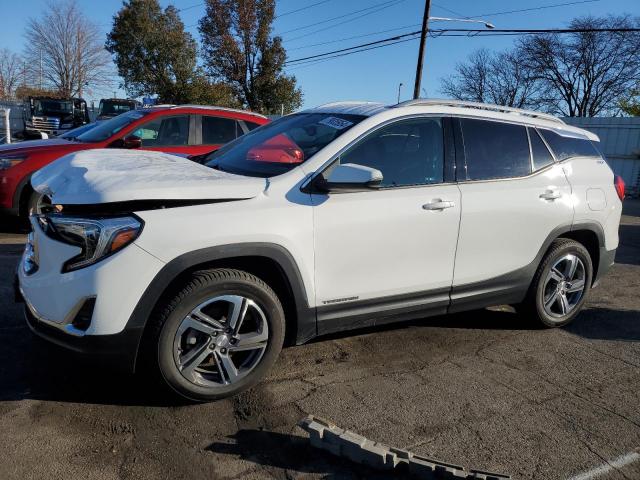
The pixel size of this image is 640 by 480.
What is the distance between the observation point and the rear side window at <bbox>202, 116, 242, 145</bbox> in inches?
307

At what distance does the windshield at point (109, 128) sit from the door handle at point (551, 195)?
552 centimetres

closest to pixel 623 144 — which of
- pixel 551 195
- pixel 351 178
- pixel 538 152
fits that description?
pixel 538 152

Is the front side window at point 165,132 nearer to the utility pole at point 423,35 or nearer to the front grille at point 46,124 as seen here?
the utility pole at point 423,35

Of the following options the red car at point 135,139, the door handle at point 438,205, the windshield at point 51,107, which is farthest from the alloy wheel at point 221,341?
the windshield at point 51,107

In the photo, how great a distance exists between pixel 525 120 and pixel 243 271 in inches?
108

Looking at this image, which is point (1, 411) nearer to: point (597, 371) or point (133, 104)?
point (597, 371)

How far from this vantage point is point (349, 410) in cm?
306

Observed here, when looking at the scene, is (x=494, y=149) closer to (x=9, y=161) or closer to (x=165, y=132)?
(x=165, y=132)

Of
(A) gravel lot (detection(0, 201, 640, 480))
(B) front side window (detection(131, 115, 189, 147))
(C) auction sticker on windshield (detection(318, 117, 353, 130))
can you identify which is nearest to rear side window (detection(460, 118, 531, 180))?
(C) auction sticker on windshield (detection(318, 117, 353, 130))

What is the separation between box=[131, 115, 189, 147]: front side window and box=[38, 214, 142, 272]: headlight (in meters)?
4.87

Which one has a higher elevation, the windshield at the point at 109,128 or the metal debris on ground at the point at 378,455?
the windshield at the point at 109,128

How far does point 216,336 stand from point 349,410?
2.89ft

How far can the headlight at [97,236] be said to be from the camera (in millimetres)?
2648

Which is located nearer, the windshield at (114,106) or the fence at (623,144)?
the fence at (623,144)
